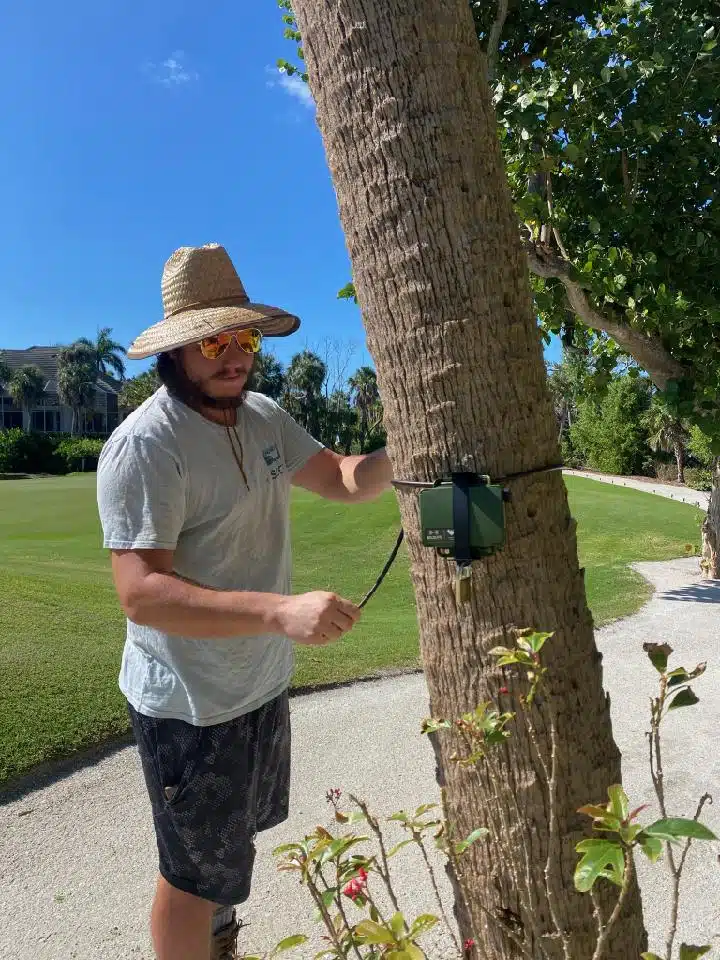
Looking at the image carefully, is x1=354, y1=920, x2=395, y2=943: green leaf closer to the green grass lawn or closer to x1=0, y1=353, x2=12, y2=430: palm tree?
the green grass lawn

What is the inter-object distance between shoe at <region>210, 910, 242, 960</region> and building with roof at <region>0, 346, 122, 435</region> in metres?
75.9

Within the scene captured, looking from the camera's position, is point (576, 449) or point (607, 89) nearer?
point (607, 89)

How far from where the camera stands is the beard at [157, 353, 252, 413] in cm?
193

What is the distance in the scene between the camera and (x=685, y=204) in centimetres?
648

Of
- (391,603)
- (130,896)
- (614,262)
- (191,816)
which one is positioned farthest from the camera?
(391,603)

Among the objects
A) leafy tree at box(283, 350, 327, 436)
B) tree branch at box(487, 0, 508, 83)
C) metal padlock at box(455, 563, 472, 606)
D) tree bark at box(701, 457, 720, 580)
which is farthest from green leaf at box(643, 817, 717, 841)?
leafy tree at box(283, 350, 327, 436)

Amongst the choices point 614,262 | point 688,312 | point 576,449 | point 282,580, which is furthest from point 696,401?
point 576,449

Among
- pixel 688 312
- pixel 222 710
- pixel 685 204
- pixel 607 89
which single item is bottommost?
pixel 222 710

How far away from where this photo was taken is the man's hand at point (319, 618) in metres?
1.38

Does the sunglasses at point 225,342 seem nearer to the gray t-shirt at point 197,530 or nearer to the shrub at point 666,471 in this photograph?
the gray t-shirt at point 197,530

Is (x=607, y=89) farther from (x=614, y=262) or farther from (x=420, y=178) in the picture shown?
(x=420, y=178)

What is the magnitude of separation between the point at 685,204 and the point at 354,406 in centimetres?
5751

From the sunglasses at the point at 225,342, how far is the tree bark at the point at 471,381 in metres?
0.59

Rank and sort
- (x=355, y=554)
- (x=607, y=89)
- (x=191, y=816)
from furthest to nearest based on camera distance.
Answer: (x=355, y=554)
(x=607, y=89)
(x=191, y=816)
